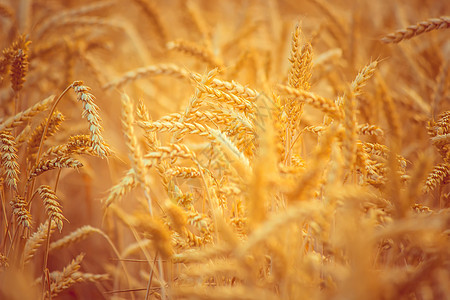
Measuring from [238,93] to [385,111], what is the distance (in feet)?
3.03

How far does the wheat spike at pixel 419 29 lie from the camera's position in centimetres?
148

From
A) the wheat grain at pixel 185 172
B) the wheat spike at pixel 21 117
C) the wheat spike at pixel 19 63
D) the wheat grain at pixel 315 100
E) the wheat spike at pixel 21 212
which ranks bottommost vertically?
the wheat spike at pixel 21 212

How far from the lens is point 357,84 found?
4.00 feet

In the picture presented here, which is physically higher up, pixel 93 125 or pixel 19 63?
pixel 19 63

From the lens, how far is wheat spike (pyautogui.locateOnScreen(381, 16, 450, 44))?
58.3 inches

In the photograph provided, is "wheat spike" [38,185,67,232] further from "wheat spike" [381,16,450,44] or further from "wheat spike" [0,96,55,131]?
"wheat spike" [381,16,450,44]

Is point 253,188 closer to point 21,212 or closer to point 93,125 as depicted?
point 93,125

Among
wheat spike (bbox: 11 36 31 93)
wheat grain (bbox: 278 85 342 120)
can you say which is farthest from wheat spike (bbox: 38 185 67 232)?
wheat grain (bbox: 278 85 342 120)

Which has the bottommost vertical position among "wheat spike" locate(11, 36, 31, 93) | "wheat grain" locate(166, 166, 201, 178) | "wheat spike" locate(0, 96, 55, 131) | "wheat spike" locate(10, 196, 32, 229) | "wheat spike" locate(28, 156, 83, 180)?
"wheat spike" locate(10, 196, 32, 229)

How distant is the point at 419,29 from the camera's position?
151 centimetres

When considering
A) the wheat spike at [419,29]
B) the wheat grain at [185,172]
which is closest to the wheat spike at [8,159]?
the wheat grain at [185,172]

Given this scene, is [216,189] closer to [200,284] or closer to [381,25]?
[200,284]

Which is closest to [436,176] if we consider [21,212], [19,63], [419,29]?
[419,29]

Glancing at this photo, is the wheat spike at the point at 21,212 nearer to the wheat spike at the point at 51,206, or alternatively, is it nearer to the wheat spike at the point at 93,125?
the wheat spike at the point at 51,206
